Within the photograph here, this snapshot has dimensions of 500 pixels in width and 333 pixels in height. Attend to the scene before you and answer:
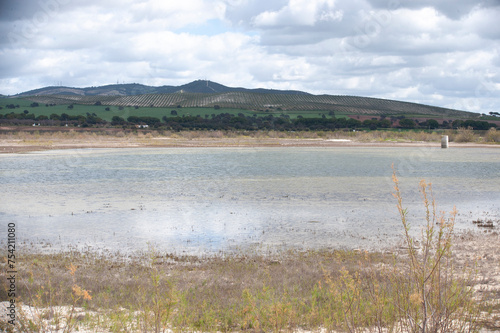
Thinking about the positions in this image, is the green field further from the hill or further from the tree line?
the tree line

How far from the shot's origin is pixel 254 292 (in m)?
7.69

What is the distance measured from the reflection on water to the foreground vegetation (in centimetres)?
168

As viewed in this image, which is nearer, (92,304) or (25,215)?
(92,304)

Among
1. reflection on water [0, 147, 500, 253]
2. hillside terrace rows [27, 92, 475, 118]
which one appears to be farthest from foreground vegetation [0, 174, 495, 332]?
hillside terrace rows [27, 92, 475, 118]

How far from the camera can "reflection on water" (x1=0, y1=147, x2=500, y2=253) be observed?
1229cm

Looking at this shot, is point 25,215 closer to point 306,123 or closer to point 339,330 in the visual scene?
point 339,330

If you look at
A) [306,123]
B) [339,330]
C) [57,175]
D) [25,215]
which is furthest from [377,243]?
[306,123]

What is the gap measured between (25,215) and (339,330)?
12.1 metres

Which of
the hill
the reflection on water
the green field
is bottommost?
the reflection on water

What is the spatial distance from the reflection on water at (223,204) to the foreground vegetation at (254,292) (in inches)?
66.2

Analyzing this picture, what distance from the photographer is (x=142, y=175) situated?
1056 inches

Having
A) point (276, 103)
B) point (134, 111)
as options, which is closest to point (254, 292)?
point (134, 111)

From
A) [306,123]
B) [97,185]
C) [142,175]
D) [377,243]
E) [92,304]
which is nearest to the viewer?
[92,304]

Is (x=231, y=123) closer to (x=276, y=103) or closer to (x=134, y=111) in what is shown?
(x=134, y=111)
